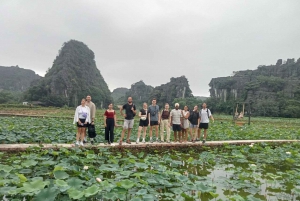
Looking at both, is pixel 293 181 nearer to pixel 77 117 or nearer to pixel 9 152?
pixel 77 117

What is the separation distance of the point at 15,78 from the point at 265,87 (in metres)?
82.5

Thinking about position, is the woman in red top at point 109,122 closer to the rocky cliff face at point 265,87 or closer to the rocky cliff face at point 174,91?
the rocky cliff face at point 265,87

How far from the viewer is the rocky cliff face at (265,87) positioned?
4468 cm

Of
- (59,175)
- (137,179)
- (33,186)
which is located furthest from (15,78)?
(33,186)

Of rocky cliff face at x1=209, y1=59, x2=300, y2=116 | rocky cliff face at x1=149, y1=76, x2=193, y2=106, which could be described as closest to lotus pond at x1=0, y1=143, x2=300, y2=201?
rocky cliff face at x1=209, y1=59, x2=300, y2=116

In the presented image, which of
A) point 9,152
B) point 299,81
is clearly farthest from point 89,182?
point 299,81

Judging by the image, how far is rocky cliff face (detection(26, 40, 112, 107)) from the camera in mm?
49500

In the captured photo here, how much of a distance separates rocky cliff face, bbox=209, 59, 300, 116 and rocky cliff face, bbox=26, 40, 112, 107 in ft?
99.6

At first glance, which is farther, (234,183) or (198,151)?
(198,151)

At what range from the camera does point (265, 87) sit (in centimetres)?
5094

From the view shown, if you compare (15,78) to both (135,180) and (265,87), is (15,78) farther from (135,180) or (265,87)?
(135,180)

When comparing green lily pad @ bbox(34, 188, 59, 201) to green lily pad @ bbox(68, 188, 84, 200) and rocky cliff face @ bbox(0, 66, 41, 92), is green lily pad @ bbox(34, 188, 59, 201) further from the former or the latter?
rocky cliff face @ bbox(0, 66, 41, 92)

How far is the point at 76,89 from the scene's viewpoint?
54969mm

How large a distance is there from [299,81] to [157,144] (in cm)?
5247
